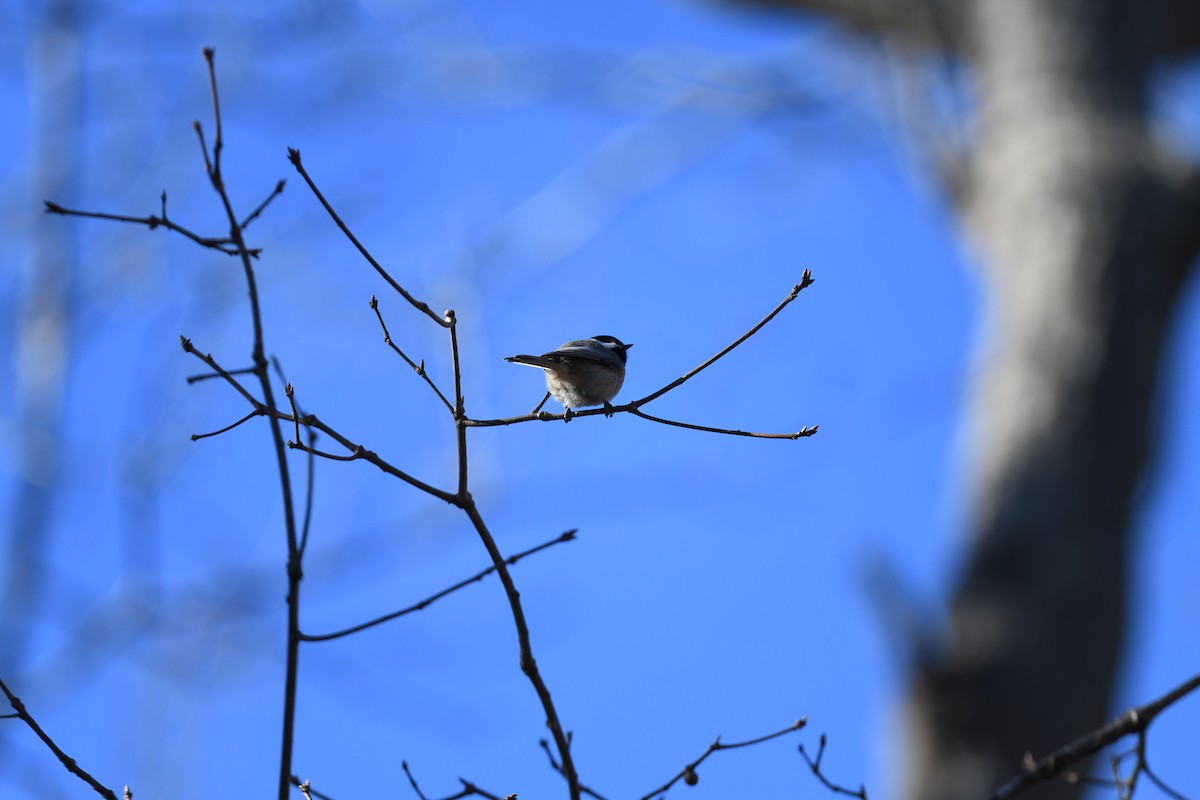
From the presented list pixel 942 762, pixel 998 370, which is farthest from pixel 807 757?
pixel 998 370

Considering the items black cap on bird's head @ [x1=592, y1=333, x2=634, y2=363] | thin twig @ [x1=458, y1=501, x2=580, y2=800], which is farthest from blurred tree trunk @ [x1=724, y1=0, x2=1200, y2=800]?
thin twig @ [x1=458, y1=501, x2=580, y2=800]

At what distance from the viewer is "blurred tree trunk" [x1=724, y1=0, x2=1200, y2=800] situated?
16.3 ft

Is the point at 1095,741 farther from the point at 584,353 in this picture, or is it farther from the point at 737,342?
the point at 584,353

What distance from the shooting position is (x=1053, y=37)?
7008 mm

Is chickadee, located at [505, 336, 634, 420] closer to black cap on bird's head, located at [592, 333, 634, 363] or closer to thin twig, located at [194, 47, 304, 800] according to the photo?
black cap on bird's head, located at [592, 333, 634, 363]

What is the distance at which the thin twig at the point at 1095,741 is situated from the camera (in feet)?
7.71

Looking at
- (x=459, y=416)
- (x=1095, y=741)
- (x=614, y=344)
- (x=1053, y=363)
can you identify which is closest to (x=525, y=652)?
(x=459, y=416)

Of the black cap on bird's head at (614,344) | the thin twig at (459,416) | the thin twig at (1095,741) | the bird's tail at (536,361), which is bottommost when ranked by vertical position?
the thin twig at (1095,741)

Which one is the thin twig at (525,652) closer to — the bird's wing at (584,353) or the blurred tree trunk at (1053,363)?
the bird's wing at (584,353)

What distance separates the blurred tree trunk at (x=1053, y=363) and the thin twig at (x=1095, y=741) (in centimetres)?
242

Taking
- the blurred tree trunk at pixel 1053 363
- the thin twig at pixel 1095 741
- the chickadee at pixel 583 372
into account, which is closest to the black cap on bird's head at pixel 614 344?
the chickadee at pixel 583 372

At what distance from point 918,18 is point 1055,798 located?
534 cm

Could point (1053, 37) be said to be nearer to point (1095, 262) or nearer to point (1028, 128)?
point (1028, 128)

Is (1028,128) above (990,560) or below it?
above
